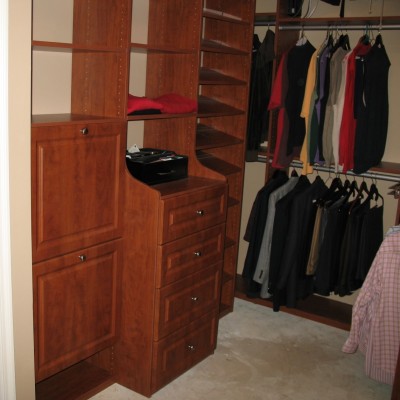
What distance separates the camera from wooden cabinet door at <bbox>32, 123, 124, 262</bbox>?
2.25 meters

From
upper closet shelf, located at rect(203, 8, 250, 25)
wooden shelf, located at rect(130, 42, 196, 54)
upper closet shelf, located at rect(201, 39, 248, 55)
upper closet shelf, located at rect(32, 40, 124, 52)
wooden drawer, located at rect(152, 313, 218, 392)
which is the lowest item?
wooden drawer, located at rect(152, 313, 218, 392)

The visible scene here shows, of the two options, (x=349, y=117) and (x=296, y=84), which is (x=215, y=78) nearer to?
(x=296, y=84)

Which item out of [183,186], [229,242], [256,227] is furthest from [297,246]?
[183,186]

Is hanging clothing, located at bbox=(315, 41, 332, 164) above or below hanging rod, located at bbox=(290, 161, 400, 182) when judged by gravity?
above

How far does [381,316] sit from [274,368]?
0.68 metres

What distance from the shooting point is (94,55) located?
260cm

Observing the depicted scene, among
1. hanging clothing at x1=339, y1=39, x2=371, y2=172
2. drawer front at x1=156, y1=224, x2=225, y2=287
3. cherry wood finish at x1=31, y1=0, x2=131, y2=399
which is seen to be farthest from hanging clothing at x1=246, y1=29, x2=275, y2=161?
cherry wood finish at x1=31, y1=0, x2=131, y2=399

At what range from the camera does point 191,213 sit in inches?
111

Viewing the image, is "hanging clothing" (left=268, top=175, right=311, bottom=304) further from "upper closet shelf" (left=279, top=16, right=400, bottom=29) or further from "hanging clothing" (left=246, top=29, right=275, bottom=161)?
"upper closet shelf" (left=279, top=16, right=400, bottom=29)

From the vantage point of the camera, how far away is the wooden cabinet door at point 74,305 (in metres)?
2.37

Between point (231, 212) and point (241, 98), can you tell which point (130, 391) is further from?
point (241, 98)

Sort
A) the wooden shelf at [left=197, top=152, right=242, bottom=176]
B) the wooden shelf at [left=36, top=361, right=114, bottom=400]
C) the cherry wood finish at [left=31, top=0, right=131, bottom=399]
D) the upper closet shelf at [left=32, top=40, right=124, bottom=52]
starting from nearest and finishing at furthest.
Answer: the upper closet shelf at [left=32, top=40, right=124, bottom=52] → the cherry wood finish at [left=31, top=0, right=131, bottom=399] → the wooden shelf at [left=36, top=361, right=114, bottom=400] → the wooden shelf at [left=197, top=152, right=242, bottom=176]

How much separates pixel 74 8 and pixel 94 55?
238 mm

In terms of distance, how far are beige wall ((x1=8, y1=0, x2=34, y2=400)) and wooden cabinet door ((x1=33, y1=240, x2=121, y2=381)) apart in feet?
1.77
